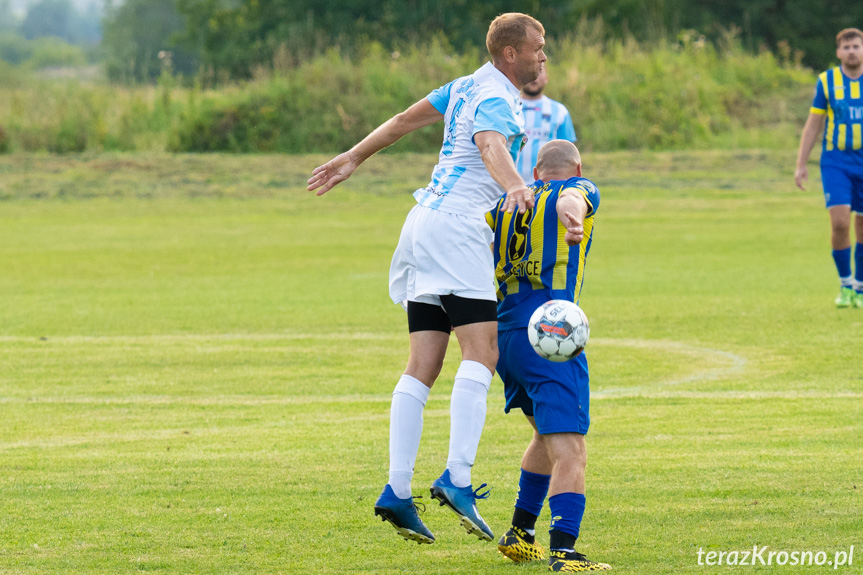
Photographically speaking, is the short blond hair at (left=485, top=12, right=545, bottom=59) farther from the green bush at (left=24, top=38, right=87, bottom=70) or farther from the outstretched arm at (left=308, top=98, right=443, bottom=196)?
the green bush at (left=24, top=38, right=87, bottom=70)

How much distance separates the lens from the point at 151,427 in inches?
305

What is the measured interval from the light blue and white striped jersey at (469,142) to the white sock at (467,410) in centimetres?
66

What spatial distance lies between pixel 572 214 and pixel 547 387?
2.21 ft

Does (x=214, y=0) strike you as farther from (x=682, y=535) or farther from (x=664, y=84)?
(x=682, y=535)

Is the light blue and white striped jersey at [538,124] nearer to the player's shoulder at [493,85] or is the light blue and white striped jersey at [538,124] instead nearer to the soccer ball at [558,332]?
the player's shoulder at [493,85]

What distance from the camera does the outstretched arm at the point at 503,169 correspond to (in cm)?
463

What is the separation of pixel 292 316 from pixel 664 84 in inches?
821

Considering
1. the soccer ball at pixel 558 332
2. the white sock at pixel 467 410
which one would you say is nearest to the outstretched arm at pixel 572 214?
the soccer ball at pixel 558 332

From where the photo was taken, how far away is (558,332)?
466 cm

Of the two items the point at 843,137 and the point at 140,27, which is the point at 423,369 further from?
the point at 140,27

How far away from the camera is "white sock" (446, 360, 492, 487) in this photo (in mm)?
5043

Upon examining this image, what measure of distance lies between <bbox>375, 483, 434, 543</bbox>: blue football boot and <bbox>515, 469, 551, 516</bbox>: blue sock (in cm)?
40

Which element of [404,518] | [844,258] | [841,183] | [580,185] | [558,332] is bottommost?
[844,258]

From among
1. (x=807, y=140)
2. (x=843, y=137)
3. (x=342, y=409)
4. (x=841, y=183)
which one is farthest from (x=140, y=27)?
(x=342, y=409)
